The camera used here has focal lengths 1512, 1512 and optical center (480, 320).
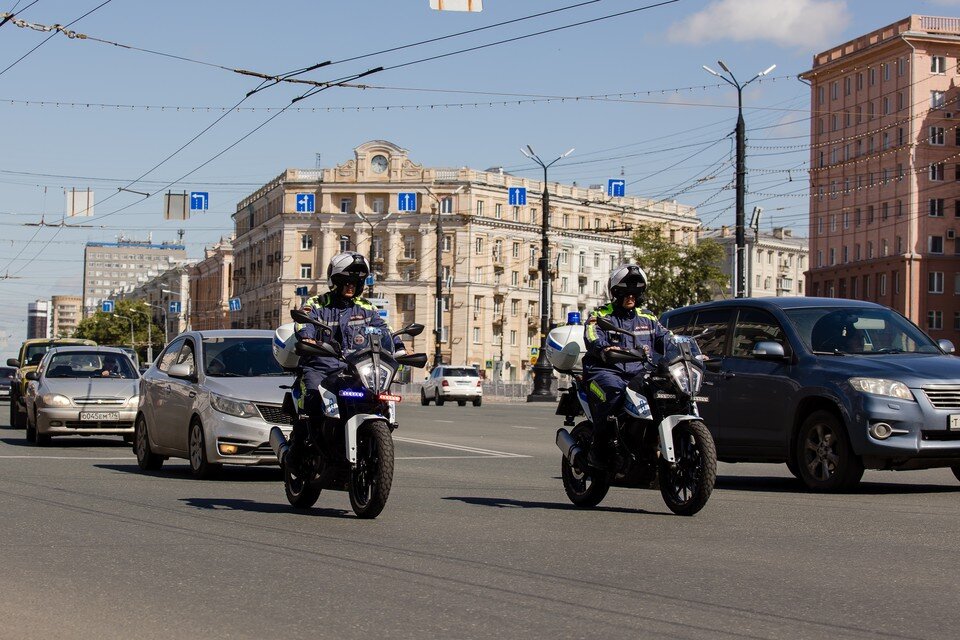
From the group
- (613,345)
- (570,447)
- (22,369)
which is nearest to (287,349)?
(570,447)

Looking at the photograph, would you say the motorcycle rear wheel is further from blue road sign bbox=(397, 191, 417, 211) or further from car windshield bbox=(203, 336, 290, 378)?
blue road sign bbox=(397, 191, 417, 211)

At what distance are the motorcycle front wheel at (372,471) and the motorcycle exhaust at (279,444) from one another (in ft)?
2.55

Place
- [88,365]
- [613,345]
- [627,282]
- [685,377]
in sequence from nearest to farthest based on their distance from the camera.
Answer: [685,377], [613,345], [627,282], [88,365]

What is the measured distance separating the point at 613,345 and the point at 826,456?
10.5 ft

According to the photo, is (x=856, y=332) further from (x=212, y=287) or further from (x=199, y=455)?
(x=212, y=287)

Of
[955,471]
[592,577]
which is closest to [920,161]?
[955,471]

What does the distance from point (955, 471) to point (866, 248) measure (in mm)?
95435

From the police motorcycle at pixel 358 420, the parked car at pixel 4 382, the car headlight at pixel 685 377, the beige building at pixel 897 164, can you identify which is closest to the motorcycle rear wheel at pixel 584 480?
the car headlight at pixel 685 377

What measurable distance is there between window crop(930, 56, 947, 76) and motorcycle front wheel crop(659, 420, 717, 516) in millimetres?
92726

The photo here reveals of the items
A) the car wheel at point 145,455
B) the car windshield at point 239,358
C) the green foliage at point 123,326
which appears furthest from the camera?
the green foliage at point 123,326

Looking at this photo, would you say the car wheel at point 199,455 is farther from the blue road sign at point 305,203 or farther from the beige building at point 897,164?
the blue road sign at point 305,203

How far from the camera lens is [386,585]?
292 inches

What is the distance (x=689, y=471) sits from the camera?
10812 mm

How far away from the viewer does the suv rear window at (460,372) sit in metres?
60.8
